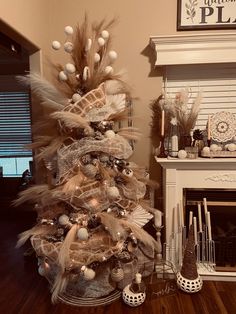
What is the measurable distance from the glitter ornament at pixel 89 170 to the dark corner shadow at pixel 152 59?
1.08 m

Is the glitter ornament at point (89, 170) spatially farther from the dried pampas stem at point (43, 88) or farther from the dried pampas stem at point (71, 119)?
the dried pampas stem at point (43, 88)

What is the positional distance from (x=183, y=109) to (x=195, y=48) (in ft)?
1.56

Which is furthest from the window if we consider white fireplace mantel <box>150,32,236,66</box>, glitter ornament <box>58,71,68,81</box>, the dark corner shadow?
white fireplace mantel <box>150,32,236,66</box>

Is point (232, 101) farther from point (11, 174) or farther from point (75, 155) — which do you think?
point (11, 174)

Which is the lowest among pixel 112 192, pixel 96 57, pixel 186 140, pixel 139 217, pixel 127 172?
pixel 139 217

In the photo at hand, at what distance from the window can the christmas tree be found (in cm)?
220

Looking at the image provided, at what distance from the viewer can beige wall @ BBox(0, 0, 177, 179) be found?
2.34m

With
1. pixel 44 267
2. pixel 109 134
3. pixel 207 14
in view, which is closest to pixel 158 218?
pixel 109 134

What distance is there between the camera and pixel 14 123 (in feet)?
13.3

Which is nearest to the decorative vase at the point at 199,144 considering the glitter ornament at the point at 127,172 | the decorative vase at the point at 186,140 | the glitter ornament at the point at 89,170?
the decorative vase at the point at 186,140

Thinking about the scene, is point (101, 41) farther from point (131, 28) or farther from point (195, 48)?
point (195, 48)

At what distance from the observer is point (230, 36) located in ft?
7.03

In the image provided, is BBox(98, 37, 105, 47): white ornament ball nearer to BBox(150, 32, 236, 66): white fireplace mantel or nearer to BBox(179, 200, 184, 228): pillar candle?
BBox(150, 32, 236, 66): white fireplace mantel

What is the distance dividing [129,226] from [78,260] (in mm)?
388
